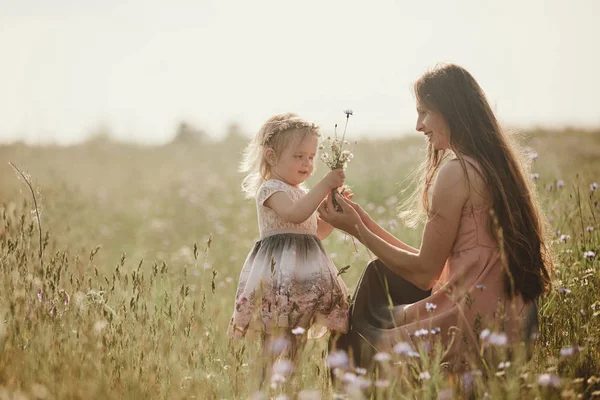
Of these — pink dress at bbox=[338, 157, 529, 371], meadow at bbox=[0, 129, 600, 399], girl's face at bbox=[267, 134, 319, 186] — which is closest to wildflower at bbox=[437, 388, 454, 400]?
meadow at bbox=[0, 129, 600, 399]

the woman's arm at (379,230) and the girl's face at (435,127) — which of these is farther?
the woman's arm at (379,230)

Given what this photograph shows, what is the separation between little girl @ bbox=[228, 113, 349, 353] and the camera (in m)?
3.12

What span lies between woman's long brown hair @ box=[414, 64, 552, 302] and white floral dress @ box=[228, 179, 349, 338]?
2.87ft

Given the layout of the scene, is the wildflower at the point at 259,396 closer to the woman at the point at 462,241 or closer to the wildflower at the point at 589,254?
the woman at the point at 462,241

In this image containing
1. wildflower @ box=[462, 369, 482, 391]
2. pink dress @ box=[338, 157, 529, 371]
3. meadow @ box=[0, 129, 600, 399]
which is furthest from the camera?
pink dress @ box=[338, 157, 529, 371]

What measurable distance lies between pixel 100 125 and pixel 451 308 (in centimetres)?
1540

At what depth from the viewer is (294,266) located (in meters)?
3.17

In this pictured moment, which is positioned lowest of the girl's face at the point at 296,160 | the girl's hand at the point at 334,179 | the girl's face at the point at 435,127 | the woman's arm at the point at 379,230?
the woman's arm at the point at 379,230

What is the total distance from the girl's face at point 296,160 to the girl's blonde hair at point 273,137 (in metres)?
0.03

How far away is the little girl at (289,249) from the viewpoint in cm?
312

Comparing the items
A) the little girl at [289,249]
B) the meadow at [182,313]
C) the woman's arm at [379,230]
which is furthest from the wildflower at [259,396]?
the woman's arm at [379,230]

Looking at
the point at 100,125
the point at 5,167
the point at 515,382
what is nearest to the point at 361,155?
the point at 5,167

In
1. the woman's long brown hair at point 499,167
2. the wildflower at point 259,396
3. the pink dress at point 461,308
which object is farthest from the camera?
the woman's long brown hair at point 499,167

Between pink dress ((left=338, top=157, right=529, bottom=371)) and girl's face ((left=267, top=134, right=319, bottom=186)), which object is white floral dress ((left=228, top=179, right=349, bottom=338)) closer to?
girl's face ((left=267, top=134, right=319, bottom=186))
